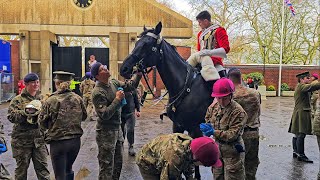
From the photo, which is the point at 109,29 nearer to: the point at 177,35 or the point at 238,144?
the point at 177,35

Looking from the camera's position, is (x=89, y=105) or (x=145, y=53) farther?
(x=89, y=105)

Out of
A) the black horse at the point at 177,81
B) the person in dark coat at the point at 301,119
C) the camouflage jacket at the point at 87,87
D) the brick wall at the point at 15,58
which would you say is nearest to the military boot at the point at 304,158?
the person in dark coat at the point at 301,119

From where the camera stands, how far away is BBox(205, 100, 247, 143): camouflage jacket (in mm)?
3939

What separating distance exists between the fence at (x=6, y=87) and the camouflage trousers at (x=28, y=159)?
15275 mm

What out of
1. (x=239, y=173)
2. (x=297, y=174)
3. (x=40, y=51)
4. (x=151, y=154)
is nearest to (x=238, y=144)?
(x=239, y=173)

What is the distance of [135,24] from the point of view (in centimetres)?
1942

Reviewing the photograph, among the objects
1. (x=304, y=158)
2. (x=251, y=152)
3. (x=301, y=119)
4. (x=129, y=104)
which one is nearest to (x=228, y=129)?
(x=251, y=152)

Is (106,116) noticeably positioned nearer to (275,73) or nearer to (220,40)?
(220,40)

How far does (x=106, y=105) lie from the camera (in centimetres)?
469

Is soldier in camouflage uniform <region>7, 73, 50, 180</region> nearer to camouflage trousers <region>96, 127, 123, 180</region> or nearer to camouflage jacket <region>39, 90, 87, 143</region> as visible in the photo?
camouflage jacket <region>39, 90, 87, 143</region>

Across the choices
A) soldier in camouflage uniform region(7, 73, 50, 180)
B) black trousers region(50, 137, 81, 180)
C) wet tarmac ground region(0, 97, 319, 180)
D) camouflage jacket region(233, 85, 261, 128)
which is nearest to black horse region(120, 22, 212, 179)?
camouflage jacket region(233, 85, 261, 128)

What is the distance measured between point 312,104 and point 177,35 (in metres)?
12.6

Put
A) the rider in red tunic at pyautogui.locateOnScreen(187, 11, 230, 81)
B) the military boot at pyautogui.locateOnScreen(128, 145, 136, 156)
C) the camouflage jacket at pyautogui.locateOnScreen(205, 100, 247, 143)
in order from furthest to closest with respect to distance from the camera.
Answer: the military boot at pyautogui.locateOnScreen(128, 145, 136, 156), the rider in red tunic at pyautogui.locateOnScreen(187, 11, 230, 81), the camouflage jacket at pyautogui.locateOnScreen(205, 100, 247, 143)

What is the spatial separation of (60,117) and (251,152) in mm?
2749
